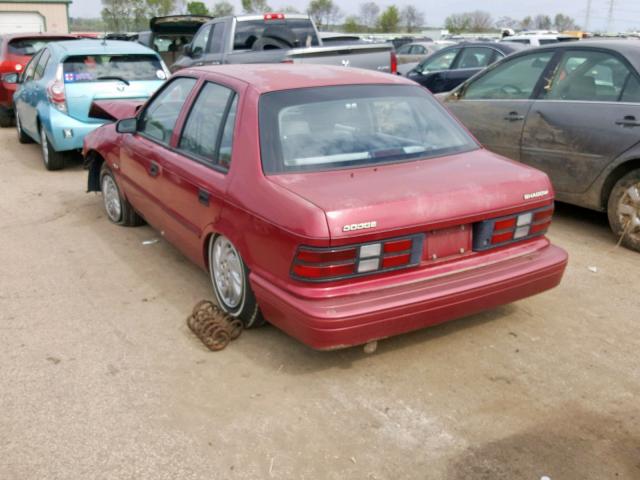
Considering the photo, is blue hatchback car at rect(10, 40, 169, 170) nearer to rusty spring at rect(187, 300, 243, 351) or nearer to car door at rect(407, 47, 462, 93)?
rusty spring at rect(187, 300, 243, 351)

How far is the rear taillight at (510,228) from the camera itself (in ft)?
11.7

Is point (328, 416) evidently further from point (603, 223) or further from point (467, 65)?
point (467, 65)

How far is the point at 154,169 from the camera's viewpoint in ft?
15.8

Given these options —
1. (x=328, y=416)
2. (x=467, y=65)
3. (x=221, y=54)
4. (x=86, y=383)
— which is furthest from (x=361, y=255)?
(x=467, y=65)

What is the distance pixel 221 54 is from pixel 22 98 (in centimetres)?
301

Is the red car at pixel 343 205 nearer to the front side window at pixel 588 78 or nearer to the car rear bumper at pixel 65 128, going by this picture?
the front side window at pixel 588 78

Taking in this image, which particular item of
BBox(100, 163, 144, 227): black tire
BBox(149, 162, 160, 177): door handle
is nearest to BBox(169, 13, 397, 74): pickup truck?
BBox(100, 163, 144, 227): black tire

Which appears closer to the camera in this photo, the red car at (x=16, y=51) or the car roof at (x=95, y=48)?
the car roof at (x=95, y=48)

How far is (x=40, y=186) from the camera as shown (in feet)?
25.7

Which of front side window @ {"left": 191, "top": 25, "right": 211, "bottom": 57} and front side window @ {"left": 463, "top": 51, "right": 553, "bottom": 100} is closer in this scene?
front side window @ {"left": 463, "top": 51, "right": 553, "bottom": 100}

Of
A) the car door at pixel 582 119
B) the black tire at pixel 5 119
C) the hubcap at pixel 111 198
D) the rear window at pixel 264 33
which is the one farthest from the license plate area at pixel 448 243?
the black tire at pixel 5 119

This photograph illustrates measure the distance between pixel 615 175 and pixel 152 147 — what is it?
3.79 meters

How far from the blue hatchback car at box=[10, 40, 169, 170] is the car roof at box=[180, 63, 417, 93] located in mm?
4041

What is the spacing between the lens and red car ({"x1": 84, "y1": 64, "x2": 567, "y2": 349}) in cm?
321
